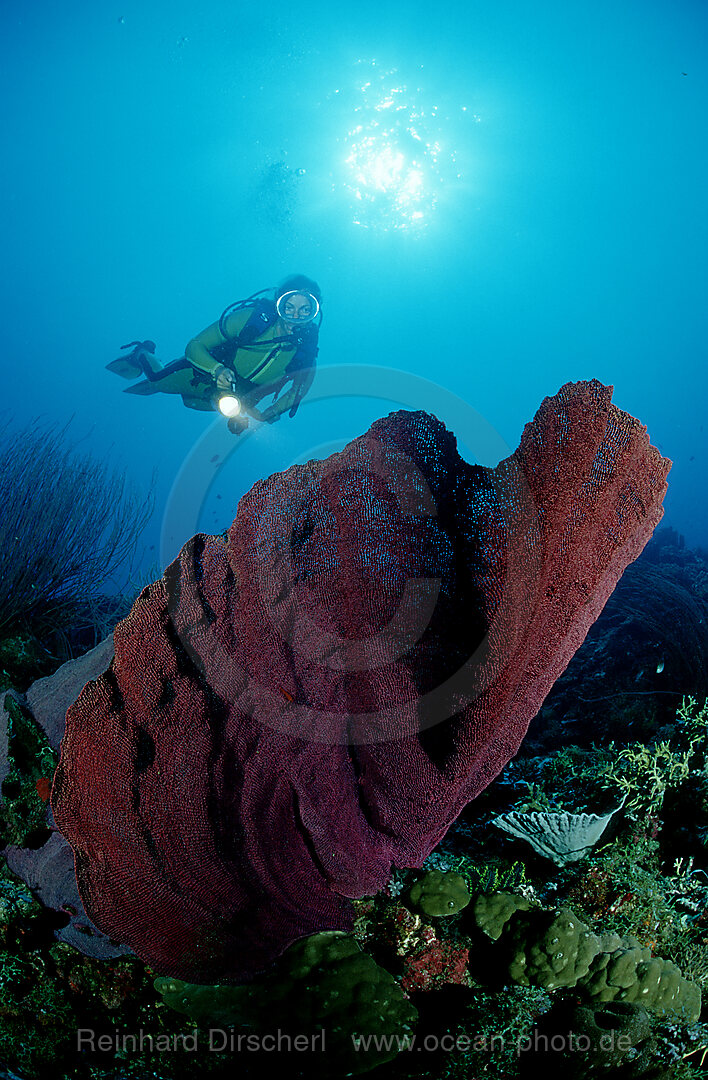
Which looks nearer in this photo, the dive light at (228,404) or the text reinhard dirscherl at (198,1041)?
the text reinhard dirscherl at (198,1041)

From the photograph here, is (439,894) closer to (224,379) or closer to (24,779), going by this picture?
(24,779)

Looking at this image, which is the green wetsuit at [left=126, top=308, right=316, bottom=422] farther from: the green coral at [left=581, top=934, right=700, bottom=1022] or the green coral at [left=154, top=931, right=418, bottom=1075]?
the green coral at [left=581, top=934, right=700, bottom=1022]

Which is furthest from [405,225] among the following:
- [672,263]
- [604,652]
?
[604,652]

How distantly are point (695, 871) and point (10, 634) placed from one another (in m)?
5.67

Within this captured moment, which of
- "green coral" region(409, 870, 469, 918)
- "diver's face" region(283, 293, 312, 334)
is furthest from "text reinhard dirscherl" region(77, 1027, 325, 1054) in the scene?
"diver's face" region(283, 293, 312, 334)

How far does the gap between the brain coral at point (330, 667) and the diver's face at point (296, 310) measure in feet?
32.4

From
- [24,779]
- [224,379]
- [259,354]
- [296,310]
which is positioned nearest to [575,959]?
[24,779]

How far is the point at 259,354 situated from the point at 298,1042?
10.7 m

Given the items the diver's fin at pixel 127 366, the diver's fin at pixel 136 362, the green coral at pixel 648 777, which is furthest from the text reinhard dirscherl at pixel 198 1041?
the diver's fin at pixel 127 366

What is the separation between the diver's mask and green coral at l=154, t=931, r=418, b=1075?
10.6 metres

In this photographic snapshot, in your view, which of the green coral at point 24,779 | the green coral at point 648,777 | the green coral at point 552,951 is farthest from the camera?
the green coral at point 648,777

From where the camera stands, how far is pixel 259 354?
1061 centimetres

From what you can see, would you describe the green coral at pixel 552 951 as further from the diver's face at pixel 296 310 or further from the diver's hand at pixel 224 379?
the diver's face at pixel 296 310

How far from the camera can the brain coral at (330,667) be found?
4.92 ft
